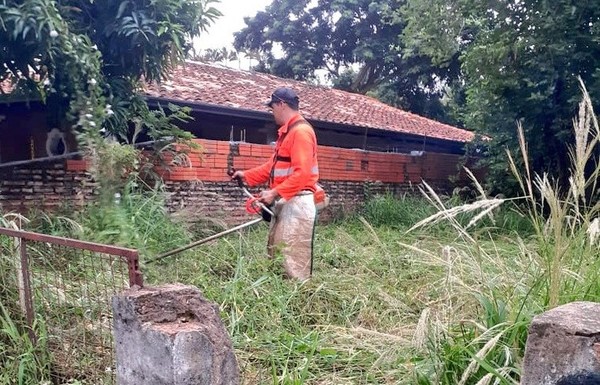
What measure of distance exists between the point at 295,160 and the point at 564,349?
2949 millimetres

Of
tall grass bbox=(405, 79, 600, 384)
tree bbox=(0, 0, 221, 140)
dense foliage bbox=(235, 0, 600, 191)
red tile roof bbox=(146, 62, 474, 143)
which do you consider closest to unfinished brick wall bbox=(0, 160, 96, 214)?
tree bbox=(0, 0, 221, 140)

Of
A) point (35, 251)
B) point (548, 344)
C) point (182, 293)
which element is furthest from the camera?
point (35, 251)

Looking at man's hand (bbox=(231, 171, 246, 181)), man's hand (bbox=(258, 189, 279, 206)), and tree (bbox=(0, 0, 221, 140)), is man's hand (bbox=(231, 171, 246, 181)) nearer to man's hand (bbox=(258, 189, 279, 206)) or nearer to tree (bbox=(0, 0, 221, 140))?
man's hand (bbox=(258, 189, 279, 206))

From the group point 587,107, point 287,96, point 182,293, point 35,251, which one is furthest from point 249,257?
point 587,107

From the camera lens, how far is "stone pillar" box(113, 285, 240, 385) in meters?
1.91

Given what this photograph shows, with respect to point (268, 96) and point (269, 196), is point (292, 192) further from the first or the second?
point (268, 96)

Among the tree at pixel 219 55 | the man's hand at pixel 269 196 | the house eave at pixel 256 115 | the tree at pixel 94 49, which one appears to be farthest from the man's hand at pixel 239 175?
the tree at pixel 219 55

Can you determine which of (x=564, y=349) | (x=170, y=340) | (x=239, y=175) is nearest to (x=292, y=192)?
(x=239, y=175)

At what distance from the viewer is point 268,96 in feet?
37.4

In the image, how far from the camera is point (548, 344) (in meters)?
1.47

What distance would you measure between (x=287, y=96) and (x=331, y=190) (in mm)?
5701

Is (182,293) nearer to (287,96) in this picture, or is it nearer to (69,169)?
(287,96)

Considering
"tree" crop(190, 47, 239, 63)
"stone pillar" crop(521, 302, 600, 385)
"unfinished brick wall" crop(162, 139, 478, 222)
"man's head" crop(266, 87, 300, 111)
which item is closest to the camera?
"stone pillar" crop(521, 302, 600, 385)

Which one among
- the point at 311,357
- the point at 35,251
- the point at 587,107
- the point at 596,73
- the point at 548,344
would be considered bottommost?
the point at 311,357
